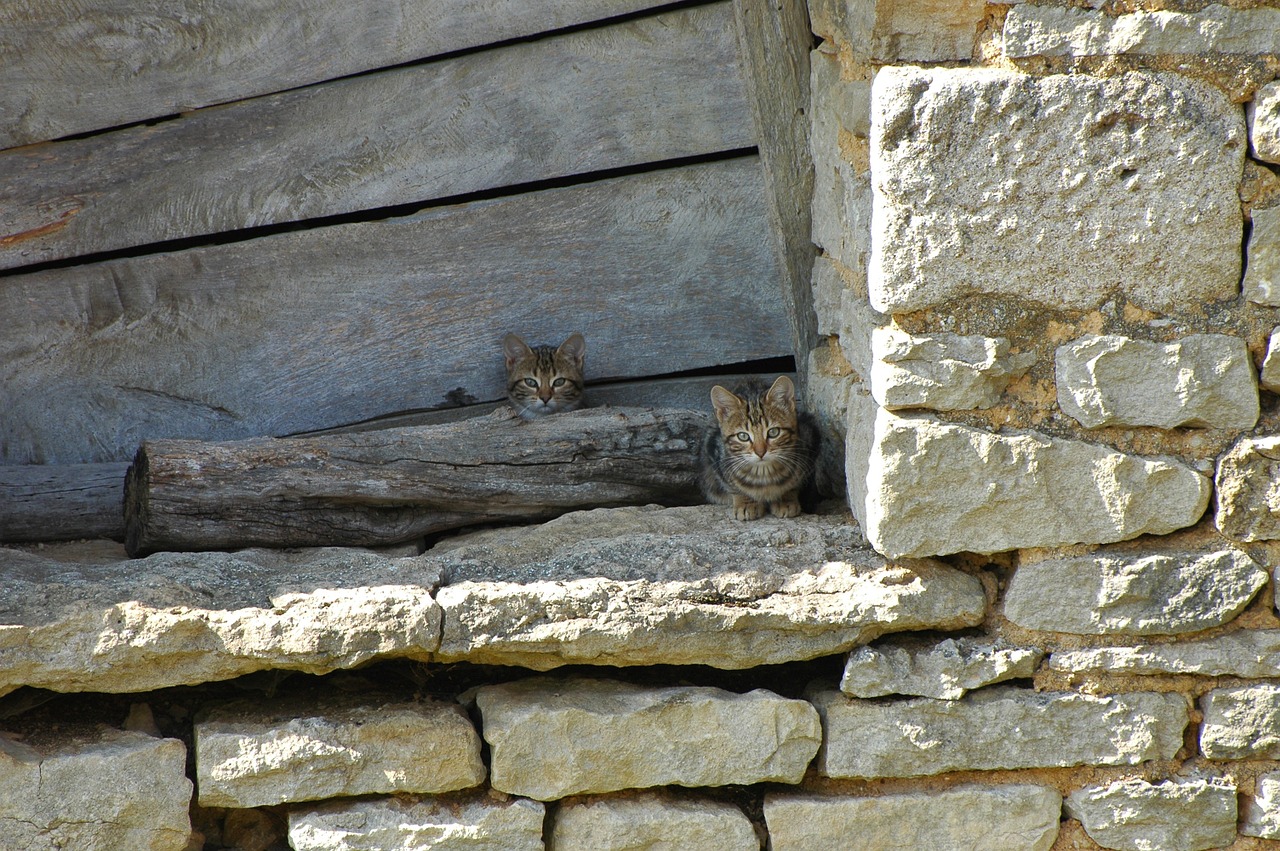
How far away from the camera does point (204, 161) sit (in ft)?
11.5

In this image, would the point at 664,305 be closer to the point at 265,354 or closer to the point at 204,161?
the point at 265,354

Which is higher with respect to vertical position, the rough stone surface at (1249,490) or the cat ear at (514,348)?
the cat ear at (514,348)

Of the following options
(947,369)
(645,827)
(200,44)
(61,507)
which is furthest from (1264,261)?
(61,507)

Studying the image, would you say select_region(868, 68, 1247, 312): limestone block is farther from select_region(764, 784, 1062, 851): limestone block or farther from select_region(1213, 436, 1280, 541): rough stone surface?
select_region(764, 784, 1062, 851): limestone block

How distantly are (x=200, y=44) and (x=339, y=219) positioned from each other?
26.7 inches

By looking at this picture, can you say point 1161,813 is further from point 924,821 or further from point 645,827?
point 645,827

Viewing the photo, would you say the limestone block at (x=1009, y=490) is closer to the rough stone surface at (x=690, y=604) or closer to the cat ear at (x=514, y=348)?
the rough stone surface at (x=690, y=604)

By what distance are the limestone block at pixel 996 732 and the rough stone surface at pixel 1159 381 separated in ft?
2.29

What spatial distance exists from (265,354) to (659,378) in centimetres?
133

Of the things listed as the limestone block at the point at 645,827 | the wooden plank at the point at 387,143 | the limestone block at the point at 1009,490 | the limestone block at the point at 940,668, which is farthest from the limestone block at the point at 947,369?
the wooden plank at the point at 387,143

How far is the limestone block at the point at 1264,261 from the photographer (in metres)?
2.31

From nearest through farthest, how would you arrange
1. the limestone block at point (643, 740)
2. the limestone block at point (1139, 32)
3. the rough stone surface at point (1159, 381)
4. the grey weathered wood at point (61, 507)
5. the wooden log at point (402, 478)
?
the limestone block at point (1139, 32)
the rough stone surface at point (1159, 381)
the limestone block at point (643, 740)
the wooden log at point (402, 478)
the grey weathered wood at point (61, 507)

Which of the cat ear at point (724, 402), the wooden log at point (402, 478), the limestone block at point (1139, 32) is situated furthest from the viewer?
the cat ear at point (724, 402)

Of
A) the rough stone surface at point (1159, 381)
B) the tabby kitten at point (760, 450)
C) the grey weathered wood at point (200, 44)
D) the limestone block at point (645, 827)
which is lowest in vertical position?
the limestone block at point (645, 827)
